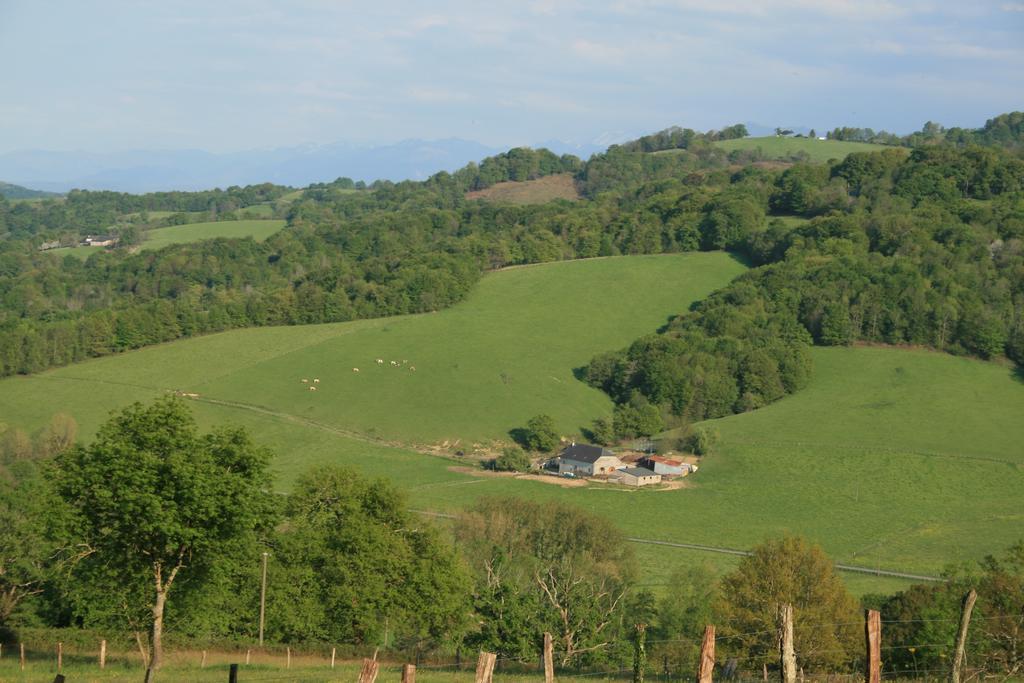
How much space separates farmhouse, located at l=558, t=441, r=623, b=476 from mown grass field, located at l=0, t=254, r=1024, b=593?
5118 mm

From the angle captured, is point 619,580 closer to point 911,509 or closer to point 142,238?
point 911,509

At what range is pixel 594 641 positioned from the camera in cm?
3538

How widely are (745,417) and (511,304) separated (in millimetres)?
33392

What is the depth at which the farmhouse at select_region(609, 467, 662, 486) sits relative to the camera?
7506cm

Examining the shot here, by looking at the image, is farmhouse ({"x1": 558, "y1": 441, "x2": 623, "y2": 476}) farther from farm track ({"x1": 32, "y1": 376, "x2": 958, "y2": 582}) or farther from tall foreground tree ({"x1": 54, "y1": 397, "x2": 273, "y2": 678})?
tall foreground tree ({"x1": 54, "y1": 397, "x2": 273, "y2": 678})

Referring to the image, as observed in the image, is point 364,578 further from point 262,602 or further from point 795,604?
point 795,604

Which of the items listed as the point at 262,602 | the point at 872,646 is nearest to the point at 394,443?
the point at 262,602

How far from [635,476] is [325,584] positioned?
45083mm

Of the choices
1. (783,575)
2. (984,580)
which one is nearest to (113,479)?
(783,575)

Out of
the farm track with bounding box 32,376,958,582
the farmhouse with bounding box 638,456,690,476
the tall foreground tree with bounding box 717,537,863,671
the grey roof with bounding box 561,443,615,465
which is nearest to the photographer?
the tall foreground tree with bounding box 717,537,863,671

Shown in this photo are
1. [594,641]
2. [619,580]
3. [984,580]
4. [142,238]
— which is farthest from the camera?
[142,238]

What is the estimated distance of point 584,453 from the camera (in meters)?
79.8

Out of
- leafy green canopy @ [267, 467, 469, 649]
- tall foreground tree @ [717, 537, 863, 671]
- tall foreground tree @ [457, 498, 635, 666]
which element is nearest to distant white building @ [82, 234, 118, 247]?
tall foreground tree @ [457, 498, 635, 666]

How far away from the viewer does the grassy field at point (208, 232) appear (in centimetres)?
17829
